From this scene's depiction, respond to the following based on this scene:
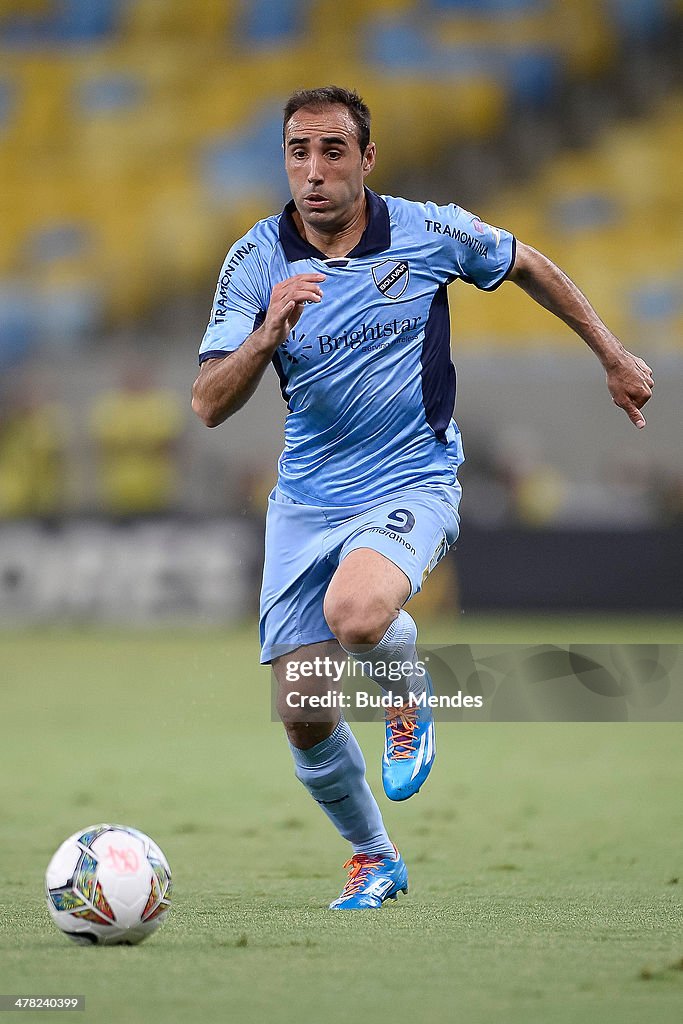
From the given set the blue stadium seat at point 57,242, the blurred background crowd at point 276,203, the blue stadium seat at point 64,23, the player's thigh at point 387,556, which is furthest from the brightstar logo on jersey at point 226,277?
the blue stadium seat at point 64,23

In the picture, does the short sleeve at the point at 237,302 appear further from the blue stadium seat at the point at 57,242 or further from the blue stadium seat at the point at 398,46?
the blue stadium seat at the point at 398,46

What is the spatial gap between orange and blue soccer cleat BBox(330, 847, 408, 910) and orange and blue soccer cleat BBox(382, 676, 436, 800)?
0.26 metres

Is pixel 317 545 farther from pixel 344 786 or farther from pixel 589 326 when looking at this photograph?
pixel 589 326

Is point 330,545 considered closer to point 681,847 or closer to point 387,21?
point 681,847

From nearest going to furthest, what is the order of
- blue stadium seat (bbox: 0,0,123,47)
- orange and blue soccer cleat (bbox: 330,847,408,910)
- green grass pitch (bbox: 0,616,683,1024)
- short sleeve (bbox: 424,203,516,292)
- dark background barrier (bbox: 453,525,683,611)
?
green grass pitch (bbox: 0,616,683,1024) < orange and blue soccer cleat (bbox: 330,847,408,910) < short sleeve (bbox: 424,203,516,292) < dark background barrier (bbox: 453,525,683,611) < blue stadium seat (bbox: 0,0,123,47)

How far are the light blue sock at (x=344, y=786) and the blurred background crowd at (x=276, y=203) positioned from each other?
10.4 m

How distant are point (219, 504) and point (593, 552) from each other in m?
3.81

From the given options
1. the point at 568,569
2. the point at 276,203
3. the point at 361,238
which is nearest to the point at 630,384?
the point at 361,238

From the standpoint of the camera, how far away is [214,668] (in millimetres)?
12289

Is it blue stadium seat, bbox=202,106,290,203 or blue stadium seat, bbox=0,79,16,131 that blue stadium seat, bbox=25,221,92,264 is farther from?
blue stadium seat, bbox=0,79,16,131

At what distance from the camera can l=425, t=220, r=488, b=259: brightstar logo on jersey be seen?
524 centimetres

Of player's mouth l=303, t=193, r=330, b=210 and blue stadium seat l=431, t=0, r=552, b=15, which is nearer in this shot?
player's mouth l=303, t=193, r=330, b=210

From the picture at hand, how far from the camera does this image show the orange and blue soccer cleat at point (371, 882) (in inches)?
188

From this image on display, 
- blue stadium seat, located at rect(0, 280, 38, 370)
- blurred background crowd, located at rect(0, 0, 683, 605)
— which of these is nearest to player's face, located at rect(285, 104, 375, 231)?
blurred background crowd, located at rect(0, 0, 683, 605)
